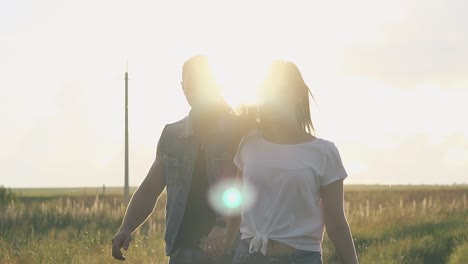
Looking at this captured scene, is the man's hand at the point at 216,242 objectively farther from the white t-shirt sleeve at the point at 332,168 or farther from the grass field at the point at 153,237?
the grass field at the point at 153,237

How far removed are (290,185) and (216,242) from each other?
1.00 m

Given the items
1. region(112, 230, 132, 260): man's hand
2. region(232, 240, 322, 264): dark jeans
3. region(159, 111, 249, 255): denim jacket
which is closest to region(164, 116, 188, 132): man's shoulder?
region(159, 111, 249, 255): denim jacket

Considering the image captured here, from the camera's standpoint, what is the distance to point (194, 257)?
530cm

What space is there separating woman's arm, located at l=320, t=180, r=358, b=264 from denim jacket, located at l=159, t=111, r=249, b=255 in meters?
1.16

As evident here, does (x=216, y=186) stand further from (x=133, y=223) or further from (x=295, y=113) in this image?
(x=295, y=113)

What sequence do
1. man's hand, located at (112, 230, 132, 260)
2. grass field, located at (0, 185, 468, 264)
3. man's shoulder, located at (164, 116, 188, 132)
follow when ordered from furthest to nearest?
1. grass field, located at (0, 185, 468, 264)
2. man's shoulder, located at (164, 116, 188, 132)
3. man's hand, located at (112, 230, 132, 260)

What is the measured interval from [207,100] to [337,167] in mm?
1414

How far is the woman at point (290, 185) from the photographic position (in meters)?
4.16

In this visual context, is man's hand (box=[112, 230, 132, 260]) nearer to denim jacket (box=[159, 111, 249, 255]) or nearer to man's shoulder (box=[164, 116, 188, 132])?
denim jacket (box=[159, 111, 249, 255])

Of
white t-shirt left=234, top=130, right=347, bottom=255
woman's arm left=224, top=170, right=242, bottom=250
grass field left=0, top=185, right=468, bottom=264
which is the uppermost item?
white t-shirt left=234, top=130, right=347, bottom=255

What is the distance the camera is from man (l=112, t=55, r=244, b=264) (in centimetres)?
536

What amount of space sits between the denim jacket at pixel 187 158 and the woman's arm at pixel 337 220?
1.16 metres

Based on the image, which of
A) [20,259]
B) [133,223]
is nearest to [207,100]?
[133,223]

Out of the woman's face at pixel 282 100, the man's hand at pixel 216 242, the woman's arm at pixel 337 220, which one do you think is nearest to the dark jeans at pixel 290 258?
the woman's arm at pixel 337 220
